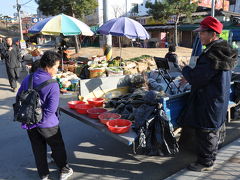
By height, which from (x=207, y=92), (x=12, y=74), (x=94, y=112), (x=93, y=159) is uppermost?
(x=207, y=92)

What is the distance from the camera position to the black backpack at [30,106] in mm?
2572

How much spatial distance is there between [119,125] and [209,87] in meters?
1.27

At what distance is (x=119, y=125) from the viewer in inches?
122

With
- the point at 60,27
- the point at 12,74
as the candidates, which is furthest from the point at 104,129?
the point at 12,74

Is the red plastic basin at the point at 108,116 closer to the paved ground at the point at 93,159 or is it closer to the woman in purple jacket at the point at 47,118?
the woman in purple jacket at the point at 47,118

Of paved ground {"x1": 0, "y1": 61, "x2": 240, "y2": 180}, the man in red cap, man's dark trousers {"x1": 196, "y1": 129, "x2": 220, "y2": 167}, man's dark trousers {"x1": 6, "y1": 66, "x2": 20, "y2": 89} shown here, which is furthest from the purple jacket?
man's dark trousers {"x1": 6, "y1": 66, "x2": 20, "y2": 89}

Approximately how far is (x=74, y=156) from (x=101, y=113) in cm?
95

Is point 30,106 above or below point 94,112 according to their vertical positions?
above

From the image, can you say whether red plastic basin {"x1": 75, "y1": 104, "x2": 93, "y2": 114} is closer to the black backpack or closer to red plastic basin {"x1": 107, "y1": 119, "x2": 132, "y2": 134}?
red plastic basin {"x1": 107, "y1": 119, "x2": 132, "y2": 134}

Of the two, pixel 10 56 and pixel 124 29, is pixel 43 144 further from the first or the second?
pixel 10 56

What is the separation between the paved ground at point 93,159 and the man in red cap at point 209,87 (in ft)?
2.04

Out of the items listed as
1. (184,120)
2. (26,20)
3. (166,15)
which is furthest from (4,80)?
(26,20)

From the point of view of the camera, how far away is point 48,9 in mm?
18188

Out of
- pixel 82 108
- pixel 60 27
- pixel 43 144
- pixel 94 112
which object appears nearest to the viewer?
pixel 43 144
